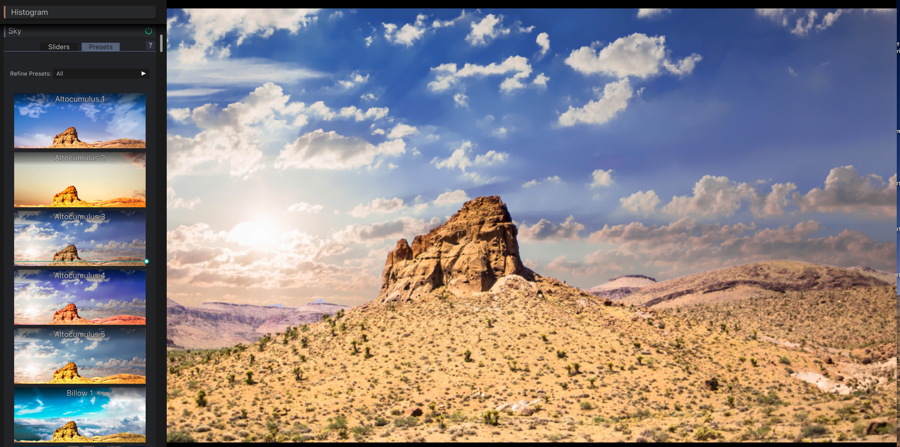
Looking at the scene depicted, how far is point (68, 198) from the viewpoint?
43.8ft

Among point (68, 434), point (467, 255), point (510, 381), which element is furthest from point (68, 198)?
point (467, 255)

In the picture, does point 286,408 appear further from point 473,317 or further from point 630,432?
point 630,432

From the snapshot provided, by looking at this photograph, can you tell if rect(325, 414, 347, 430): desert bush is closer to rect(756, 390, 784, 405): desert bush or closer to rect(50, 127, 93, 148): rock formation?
rect(50, 127, 93, 148): rock formation

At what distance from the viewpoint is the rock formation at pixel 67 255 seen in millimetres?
13188

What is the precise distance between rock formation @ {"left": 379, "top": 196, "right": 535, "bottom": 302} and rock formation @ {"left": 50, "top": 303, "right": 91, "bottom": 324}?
163ft

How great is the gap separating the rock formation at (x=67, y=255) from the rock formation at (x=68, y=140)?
7.27 ft

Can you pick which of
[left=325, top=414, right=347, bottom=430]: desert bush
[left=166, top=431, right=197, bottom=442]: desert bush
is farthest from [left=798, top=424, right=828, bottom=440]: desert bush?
[left=166, top=431, right=197, bottom=442]: desert bush

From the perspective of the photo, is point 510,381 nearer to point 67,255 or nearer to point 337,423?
point 337,423

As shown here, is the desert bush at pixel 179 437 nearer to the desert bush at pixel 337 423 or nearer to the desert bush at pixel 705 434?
the desert bush at pixel 337 423

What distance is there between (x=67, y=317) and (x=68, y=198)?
8.52ft

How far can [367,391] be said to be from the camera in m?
45.8

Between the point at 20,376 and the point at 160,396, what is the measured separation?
294cm

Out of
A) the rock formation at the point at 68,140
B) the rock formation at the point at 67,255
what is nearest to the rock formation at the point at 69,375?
the rock formation at the point at 67,255

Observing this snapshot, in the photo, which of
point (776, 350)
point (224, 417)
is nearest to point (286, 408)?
point (224, 417)
